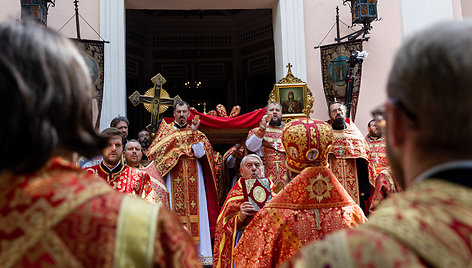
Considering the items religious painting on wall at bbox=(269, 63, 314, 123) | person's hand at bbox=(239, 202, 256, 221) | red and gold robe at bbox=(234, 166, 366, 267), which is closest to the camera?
red and gold robe at bbox=(234, 166, 366, 267)

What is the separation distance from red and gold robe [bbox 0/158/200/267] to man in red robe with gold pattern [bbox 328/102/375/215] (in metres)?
6.27

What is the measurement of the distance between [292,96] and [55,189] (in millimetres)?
8223

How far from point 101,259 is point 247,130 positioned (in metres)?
7.57

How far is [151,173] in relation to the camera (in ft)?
25.0

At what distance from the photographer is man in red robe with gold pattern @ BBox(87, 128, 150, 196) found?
18.3ft

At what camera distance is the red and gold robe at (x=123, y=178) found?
5.60m

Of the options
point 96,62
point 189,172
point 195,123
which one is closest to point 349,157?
point 195,123

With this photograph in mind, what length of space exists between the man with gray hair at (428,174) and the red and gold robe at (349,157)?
6.42m

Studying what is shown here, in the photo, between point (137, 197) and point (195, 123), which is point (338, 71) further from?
point (137, 197)

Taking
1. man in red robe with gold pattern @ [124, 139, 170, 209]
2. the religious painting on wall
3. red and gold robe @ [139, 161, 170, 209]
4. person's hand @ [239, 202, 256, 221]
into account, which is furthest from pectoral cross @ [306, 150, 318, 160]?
the religious painting on wall

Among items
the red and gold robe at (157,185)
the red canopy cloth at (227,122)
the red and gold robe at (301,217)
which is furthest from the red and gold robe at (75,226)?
the red canopy cloth at (227,122)

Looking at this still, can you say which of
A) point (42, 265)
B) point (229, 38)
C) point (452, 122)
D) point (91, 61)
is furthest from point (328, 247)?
point (229, 38)

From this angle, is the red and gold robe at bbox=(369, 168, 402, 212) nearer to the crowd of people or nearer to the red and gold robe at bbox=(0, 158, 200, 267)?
the crowd of people

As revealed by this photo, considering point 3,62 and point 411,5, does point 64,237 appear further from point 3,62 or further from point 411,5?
point 411,5
